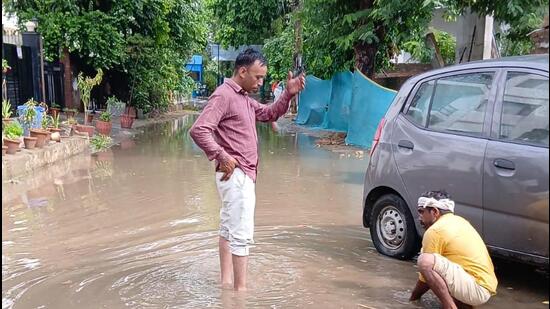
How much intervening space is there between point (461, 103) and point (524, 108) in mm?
618

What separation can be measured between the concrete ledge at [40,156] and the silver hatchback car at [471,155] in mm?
6300

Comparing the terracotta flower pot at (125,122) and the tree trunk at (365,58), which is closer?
the tree trunk at (365,58)

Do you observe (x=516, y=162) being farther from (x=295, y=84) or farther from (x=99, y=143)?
(x=99, y=143)

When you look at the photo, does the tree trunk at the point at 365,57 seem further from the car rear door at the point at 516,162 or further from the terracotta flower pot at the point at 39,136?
the car rear door at the point at 516,162

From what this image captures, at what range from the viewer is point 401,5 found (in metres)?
11.0

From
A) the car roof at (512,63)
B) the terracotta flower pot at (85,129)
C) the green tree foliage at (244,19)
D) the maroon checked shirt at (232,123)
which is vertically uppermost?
the green tree foliage at (244,19)

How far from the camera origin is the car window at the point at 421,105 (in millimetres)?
5211

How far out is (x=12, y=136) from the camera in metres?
10.2

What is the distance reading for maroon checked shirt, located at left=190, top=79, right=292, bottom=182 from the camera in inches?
169

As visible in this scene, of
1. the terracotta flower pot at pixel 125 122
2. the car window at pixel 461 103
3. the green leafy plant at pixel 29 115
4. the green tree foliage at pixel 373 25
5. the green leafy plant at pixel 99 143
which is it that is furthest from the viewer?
the terracotta flower pot at pixel 125 122

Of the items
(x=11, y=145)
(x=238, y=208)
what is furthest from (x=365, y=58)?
(x=238, y=208)

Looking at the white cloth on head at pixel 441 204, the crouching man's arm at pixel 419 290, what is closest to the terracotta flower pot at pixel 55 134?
the crouching man's arm at pixel 419 290

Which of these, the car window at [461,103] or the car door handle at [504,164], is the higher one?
the car window at [461,103]

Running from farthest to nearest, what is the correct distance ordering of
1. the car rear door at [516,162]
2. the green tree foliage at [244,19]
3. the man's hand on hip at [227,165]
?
1. the green tree foliage at [244,19]
2. the man's hand on hip at [227,165]
3. the car rear door at [516,162]
